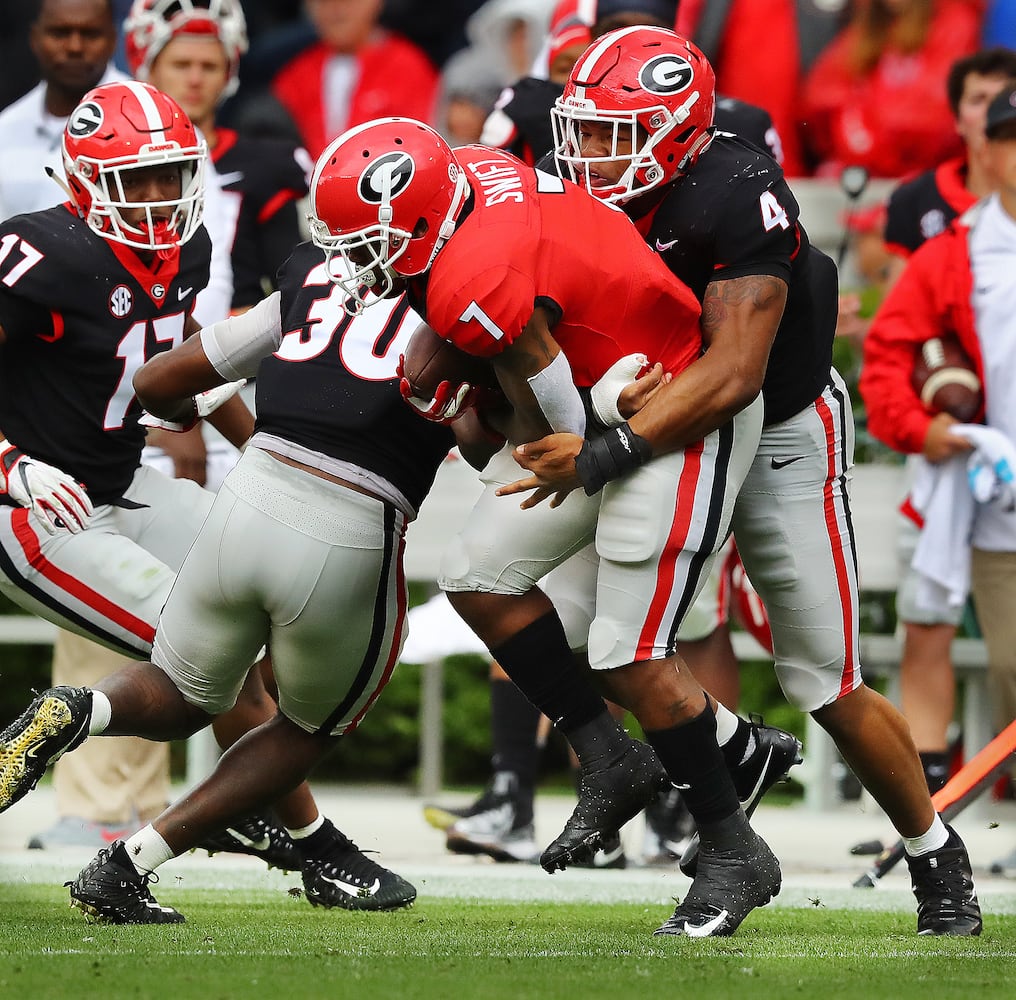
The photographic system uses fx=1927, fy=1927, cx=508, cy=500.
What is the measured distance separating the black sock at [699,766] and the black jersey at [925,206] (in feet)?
9.05

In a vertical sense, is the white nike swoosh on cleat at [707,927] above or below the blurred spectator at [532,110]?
below

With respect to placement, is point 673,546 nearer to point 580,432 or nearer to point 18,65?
point 580,432

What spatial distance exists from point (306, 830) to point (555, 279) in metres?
1.65

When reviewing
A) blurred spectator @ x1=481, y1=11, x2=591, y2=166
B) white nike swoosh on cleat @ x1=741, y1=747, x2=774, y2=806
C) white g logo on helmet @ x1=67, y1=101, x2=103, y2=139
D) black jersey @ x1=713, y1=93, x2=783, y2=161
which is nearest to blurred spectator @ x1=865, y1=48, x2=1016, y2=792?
black jersey @ x1=713, y1=93, x2=783, y2=161

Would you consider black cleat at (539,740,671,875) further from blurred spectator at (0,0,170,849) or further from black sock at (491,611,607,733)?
blurred spectator at (0,0,170,849)

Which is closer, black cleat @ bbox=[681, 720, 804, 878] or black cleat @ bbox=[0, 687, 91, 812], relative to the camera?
black cleat @ bbox=[0, 687, 91, 812]

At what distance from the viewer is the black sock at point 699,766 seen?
4.02 meters

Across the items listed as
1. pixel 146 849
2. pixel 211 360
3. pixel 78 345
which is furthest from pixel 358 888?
pixel 78 345

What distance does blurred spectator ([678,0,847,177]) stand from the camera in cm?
786

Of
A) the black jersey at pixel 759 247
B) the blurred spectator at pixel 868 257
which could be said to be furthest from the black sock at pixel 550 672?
the blurred spectator at pixel 868 257

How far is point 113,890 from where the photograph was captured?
14.1 feet

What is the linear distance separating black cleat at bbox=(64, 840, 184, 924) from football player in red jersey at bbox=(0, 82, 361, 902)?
49 centimetres

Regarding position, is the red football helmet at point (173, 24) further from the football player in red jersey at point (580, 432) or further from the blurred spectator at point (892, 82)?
the football player in red jersey at point (580, 432)

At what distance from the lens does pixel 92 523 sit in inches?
186
